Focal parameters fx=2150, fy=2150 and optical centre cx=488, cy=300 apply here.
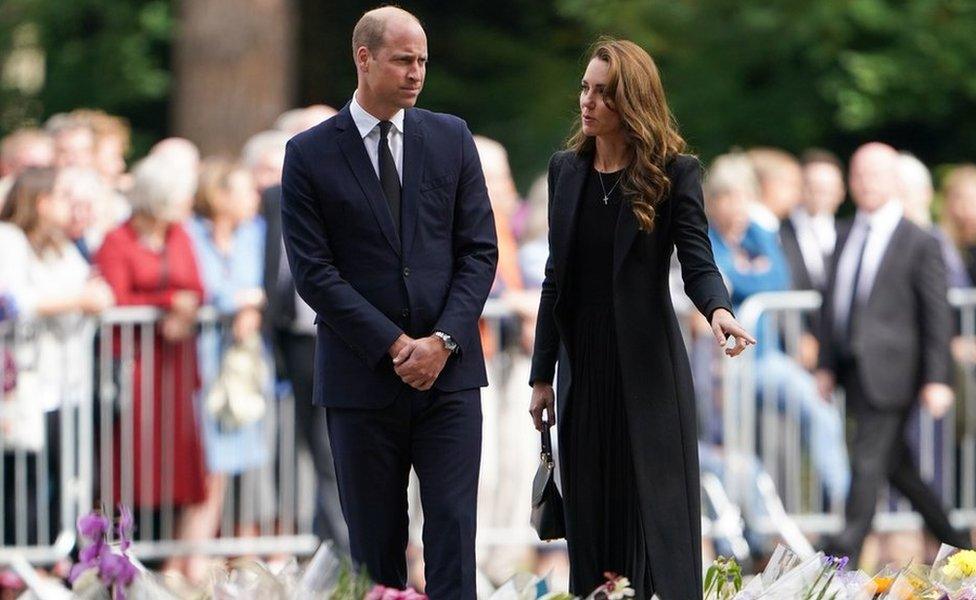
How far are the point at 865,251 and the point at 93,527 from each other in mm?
6253

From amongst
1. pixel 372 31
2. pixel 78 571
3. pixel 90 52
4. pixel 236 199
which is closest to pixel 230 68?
pixel 90 52

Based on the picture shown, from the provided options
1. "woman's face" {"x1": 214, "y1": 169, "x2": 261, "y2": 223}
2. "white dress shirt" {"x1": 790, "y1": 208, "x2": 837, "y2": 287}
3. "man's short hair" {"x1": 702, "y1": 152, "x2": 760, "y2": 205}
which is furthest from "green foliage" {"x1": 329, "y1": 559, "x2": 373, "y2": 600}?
"white dress shirt" {"x1": 790, "y1": 208, "x2": 837, "y2": 287}

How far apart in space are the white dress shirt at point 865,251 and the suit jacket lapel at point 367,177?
497 centimetres

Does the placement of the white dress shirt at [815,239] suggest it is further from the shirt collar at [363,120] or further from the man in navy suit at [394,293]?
the shirt collar at [363,120]

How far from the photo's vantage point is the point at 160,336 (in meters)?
10.4

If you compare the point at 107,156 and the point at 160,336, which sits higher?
the point at 107,156

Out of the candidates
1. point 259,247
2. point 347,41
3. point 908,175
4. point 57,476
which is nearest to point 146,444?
point 57,476

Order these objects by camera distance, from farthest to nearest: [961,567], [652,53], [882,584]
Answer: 1. [652,53]
2. [961,567]
3. [882,584]

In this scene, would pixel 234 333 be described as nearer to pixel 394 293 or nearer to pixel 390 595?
pixel 394 293

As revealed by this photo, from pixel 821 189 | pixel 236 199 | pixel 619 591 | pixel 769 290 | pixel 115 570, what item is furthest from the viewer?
pixel 821 189

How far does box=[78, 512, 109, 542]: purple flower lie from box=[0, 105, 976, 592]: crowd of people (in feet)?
14.6

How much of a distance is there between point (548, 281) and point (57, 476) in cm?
452

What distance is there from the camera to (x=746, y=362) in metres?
10.9

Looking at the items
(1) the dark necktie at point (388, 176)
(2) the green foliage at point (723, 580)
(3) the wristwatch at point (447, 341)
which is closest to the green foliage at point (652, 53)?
(1) the dark necktie at point (388, 176)
